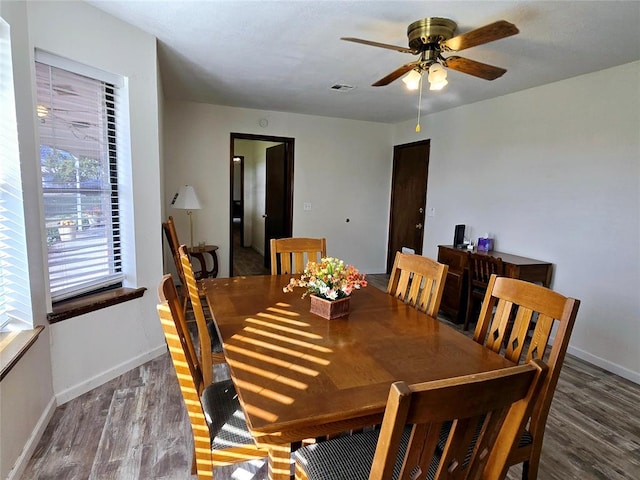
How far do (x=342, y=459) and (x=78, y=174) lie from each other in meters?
2.29

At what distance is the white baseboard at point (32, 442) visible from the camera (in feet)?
5.45

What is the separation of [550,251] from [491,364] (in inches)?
102

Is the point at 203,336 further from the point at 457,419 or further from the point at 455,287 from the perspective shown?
the point at 455,287

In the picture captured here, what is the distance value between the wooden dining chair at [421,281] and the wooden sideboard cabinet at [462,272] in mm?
1548

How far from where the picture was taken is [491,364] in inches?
52.8

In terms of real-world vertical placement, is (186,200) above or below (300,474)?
above

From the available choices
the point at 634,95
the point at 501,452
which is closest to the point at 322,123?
the point at 634,95

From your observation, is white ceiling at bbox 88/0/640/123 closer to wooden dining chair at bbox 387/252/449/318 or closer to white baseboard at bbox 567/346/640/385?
wooden dining chair at bbox 387/252/449/318

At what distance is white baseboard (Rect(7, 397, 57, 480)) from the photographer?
5.45 ft

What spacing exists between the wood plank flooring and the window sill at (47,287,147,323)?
21.9 inches

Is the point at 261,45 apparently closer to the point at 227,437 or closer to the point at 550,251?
the point at 227,437

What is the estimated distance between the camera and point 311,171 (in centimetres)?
529

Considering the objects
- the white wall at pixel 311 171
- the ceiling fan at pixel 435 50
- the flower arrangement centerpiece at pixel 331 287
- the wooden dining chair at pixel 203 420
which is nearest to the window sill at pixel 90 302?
the wooden dining chair at pixel 203 420

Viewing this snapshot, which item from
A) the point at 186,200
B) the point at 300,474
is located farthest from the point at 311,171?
the point at 300,474
